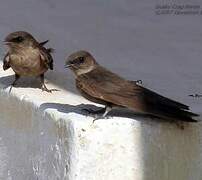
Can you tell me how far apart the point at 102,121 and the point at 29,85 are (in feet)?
3.38

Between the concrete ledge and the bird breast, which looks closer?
the concrete ledge

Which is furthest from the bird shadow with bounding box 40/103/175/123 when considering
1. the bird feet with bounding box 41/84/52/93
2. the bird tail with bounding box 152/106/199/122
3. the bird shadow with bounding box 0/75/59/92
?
the bird shadow with bounding box 0/75/59/92

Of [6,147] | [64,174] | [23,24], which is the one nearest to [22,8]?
[23,24]

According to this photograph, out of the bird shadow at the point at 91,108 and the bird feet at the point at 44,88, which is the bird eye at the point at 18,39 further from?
the bird shadow at the point at 91,108

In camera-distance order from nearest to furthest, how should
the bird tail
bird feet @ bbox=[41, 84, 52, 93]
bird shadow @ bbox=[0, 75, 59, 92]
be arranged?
the bird tail < bird feet @ bbox=[41, 84, 52, 93] < bird shadow @ bbox=[0, 75, 59, 92]

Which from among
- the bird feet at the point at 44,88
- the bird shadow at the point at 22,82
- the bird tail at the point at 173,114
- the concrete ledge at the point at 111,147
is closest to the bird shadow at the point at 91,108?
the concrete ledge at the point at 111,147

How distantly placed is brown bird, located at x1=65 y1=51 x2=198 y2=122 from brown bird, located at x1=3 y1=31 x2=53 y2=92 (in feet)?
2.11

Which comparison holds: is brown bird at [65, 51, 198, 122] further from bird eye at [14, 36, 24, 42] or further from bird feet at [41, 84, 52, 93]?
bird eye at [14, 36, 24, 42]

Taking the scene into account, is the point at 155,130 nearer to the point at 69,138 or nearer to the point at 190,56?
the point at 69,138

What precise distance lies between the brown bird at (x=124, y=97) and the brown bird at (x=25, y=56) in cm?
64

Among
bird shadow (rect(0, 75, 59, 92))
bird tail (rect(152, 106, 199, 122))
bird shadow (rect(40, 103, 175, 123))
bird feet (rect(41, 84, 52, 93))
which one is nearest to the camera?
bird tail (rect(152, 106, 199, 122))

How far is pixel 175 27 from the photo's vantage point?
5898 mm

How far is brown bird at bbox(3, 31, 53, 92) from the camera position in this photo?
447cm

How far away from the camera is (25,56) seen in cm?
447
